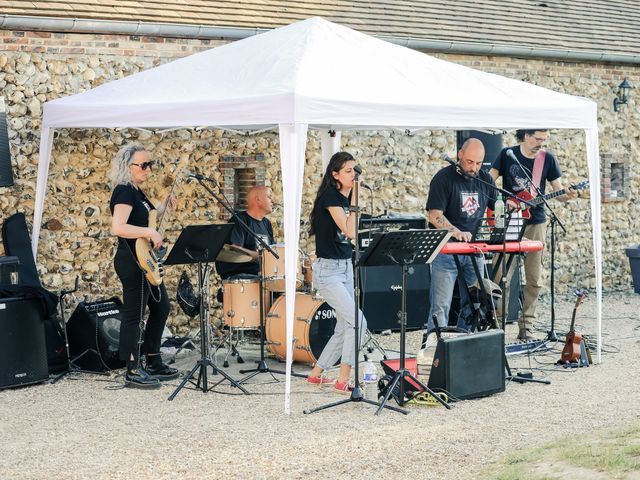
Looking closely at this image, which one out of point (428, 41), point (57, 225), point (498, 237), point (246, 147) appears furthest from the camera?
point (428, 41)

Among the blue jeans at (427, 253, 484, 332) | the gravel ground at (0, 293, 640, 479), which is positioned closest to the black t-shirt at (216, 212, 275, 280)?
the gravel ground at (0, 293, 640, 479)

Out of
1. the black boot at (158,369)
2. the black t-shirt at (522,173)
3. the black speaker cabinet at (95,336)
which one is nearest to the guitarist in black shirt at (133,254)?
the black boot at (158,369)

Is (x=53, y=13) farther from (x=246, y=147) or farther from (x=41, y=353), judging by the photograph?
(x=41, y=353)

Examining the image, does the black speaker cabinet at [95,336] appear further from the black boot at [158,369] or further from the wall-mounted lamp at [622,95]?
the wall-mounted lamp at [622,95]

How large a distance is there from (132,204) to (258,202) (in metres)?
1.74

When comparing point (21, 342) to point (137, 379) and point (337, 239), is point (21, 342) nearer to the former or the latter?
point (137, 379)

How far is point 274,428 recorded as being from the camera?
7.13 m

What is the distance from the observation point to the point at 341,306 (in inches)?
308

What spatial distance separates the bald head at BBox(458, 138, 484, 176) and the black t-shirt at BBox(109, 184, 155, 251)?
9.04 feet

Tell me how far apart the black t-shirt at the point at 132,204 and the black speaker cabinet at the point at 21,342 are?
40.5 inches

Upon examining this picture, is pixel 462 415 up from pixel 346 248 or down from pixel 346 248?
down

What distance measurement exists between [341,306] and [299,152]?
1.25 metres

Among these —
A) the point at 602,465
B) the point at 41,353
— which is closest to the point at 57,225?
the point at 41,353

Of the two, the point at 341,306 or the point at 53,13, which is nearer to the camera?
the point at 341,306
